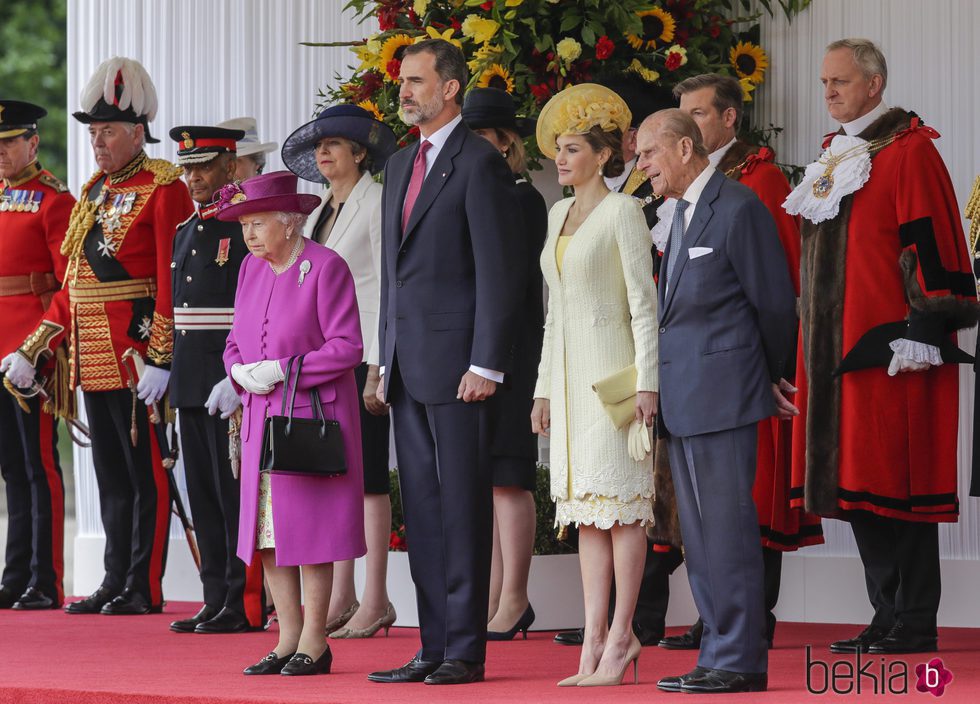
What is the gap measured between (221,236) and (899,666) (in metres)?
2.64

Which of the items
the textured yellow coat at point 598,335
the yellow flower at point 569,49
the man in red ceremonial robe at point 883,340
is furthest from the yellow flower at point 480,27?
the textured yellow coat at point 598,335

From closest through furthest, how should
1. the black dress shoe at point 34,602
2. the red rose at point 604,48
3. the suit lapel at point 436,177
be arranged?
the suit lapel at point 436,177 < the red rose at point 604,48 < the black dress shoe at point 34,602

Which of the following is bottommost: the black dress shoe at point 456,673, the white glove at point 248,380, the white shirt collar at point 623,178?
the black dress shoe at point 456,673

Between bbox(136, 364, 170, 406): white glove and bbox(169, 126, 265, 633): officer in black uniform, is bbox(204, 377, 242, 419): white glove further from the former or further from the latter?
bbox(136, 364, 170, 406): white glove

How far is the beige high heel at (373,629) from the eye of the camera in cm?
542

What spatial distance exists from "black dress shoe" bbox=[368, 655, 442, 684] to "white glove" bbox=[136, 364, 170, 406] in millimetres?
1949

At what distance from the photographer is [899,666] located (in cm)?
438

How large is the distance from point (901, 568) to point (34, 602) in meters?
3.28

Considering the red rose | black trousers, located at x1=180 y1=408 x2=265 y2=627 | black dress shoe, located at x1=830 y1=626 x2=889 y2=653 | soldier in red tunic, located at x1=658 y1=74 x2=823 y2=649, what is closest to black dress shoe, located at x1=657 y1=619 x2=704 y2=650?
soldier in red tunic, located at x1=658 y1=74 x2=823 y2=649

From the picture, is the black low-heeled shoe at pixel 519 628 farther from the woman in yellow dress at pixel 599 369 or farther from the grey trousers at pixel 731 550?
the grey trousers at pixel 731 550

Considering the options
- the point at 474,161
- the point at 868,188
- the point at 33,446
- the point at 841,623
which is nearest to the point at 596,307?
the point at 474,161

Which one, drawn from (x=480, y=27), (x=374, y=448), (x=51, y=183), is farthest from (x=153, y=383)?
(x=480, y=27)

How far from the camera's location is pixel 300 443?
4238mm

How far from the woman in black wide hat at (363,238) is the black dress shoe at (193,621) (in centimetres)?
42
